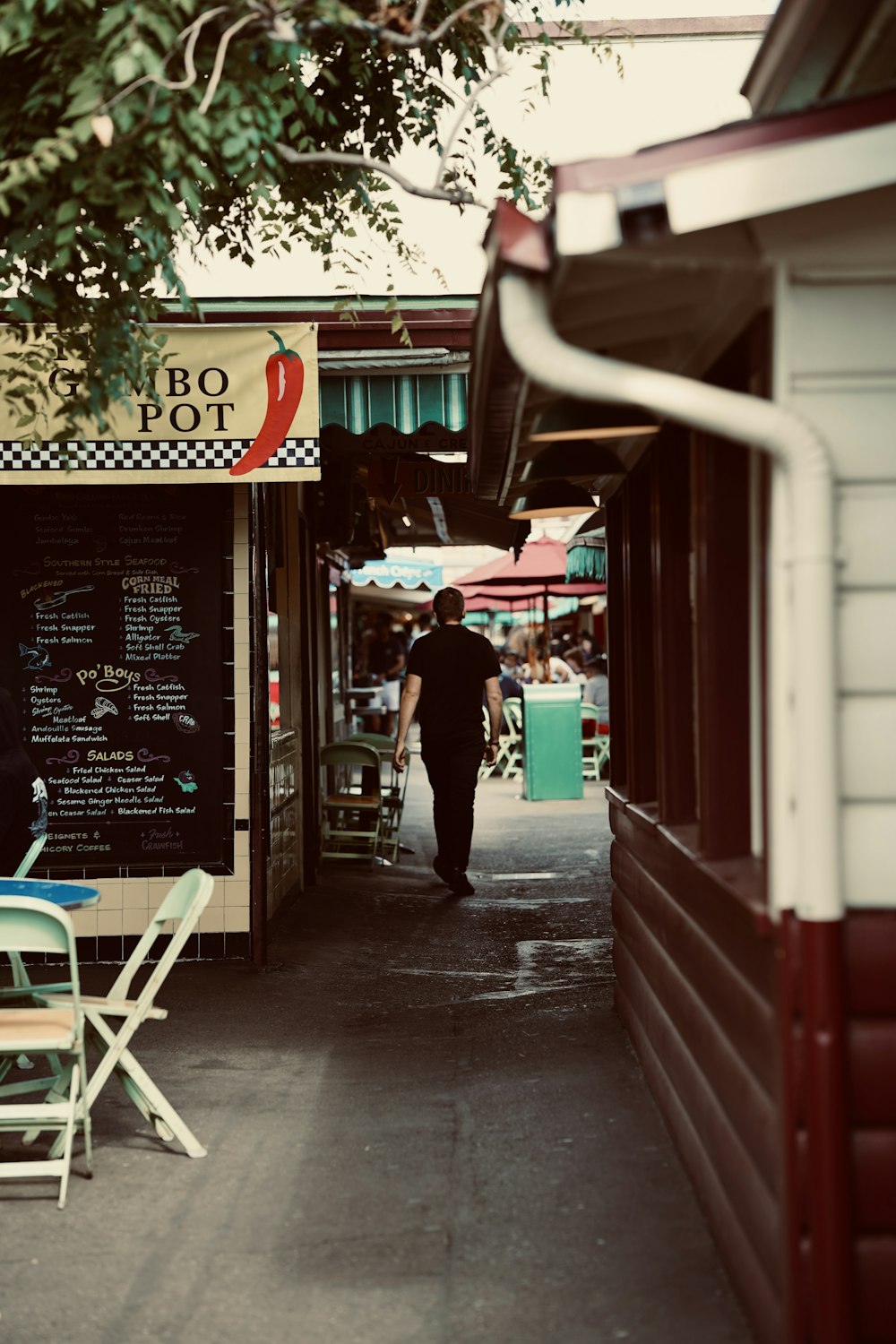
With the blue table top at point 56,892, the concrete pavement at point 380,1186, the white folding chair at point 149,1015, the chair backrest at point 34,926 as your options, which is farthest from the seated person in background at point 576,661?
the chair backrest at point 34,926

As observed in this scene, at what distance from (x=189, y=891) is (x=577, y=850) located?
8.03 m

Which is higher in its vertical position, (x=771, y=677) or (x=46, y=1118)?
(x=771, y=677)

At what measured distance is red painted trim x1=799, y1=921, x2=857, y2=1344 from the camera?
306 centimetres

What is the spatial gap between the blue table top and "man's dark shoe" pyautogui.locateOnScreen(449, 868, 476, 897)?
16.7 feet

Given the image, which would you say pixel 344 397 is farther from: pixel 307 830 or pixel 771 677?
pixel 771 677

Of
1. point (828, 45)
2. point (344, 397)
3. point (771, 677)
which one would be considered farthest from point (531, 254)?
point (344, 397)

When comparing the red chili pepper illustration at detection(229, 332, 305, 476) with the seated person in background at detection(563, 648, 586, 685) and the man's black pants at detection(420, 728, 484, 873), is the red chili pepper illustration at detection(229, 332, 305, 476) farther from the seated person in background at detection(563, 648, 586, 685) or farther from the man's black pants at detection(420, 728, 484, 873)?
the seated person in background at detection(563, 648, 586, 685)

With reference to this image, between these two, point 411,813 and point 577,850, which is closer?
point 577,850

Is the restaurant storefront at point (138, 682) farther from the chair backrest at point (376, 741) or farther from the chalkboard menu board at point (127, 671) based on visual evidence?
the chair backrest at point (376, 741)

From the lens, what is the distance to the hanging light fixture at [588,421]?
171 inches

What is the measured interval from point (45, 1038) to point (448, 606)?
6.12m

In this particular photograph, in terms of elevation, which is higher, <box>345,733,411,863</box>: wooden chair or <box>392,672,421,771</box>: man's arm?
<box>392,672,421,771</box>: man's arm

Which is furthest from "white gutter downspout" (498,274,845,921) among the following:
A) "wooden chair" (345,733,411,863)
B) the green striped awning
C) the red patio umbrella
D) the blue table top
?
the red patio umbrella

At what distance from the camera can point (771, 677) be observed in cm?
320
